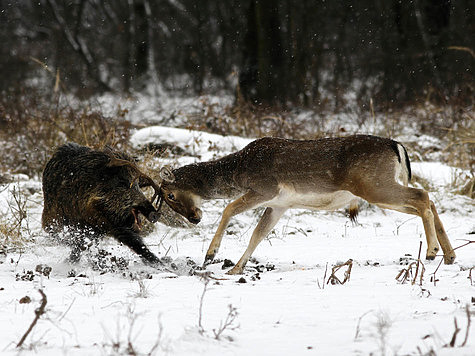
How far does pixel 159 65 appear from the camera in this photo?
27125mm

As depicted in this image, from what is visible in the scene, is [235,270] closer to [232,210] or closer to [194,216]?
[232,210]

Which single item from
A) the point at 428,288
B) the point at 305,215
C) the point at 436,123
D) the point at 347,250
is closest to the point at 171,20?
the point at 436,123

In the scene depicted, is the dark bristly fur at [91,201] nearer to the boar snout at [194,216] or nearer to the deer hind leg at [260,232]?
the boar snout at [194,216]

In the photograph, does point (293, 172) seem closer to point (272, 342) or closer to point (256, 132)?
point (272, 342)

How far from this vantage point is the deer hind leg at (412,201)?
18.4ft

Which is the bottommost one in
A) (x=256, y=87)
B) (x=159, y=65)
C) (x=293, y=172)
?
(x=293, y=172)

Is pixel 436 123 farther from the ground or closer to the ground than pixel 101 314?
farther from the ground

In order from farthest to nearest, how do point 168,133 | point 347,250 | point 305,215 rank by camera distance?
point 168,133 < point 305,215 < point 347,250

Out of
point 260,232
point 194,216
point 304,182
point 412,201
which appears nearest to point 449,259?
point 412,201

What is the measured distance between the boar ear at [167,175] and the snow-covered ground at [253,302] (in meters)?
0.82

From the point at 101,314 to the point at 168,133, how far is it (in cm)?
778

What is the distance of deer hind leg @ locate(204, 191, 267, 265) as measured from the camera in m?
6.02

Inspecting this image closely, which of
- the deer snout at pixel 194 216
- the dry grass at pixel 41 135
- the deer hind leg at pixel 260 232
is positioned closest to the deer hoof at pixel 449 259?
the deer hind leg at pixel 260 232

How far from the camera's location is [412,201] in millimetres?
5656
